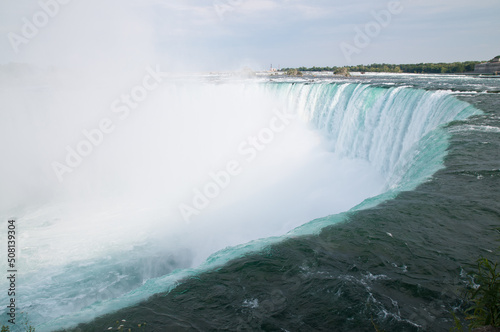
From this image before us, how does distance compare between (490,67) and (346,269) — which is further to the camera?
(490,67)

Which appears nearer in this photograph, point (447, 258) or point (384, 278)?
point (384, 278)

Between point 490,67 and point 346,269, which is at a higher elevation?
point 490,67

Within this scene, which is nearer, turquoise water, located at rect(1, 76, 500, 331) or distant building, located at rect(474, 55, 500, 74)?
turquoise water, located at rect(1, 76, 500, 331)

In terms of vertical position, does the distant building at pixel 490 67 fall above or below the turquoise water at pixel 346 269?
above

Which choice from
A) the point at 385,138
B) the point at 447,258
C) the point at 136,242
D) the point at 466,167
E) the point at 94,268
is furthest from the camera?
the point at 385,138

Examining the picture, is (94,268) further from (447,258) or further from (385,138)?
(385,138)

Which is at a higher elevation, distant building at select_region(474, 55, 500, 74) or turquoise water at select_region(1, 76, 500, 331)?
distant building at select_region(474, 55, 500, 74)

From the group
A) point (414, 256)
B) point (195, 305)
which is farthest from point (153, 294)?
point (414, 256)

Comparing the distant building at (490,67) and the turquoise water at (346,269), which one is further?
the distant building at (490,67)
